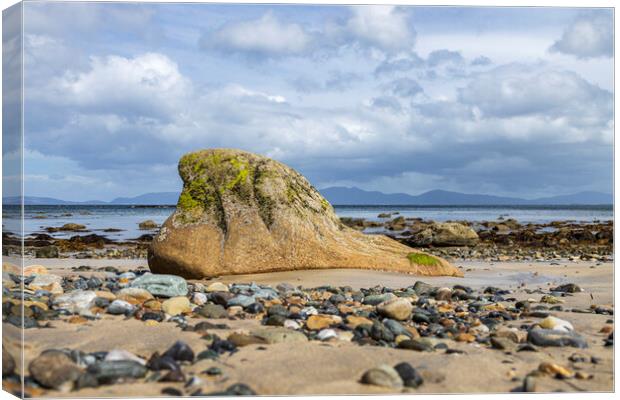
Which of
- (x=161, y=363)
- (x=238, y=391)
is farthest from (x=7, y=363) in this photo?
(x=238, y=391)

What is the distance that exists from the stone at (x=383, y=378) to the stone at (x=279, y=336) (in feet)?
2.92

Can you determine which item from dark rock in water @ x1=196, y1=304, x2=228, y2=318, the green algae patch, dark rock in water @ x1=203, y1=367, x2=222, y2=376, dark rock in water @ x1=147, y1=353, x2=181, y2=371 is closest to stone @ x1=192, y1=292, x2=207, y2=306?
dark rock in water @ x1=196, y1=304, x2=228, y2=318

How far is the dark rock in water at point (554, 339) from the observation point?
4.83 meters

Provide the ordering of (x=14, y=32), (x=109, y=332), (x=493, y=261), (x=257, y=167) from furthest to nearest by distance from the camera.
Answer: (x=493, y=261) → (x=257, y=167) → (x=109, y=332) → (x=14, y=32)

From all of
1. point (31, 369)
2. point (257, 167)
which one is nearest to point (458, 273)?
point (257, 167)

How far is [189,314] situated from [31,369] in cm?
180

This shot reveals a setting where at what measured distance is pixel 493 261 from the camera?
15.6 metres

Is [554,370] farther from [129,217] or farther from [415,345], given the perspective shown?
[129,217]

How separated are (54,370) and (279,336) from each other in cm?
157

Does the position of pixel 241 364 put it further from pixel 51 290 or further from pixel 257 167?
pixel 257 167

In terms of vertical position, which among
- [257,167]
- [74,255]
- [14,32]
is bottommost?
[74,255]

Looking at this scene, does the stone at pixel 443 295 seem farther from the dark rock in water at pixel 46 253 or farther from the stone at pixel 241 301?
the dark rock in water at pixel 46 253

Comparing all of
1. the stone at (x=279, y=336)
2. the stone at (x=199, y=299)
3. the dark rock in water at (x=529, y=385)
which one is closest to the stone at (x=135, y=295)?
the stone at (x=199, y=299)

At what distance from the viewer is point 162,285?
650 centimetres
